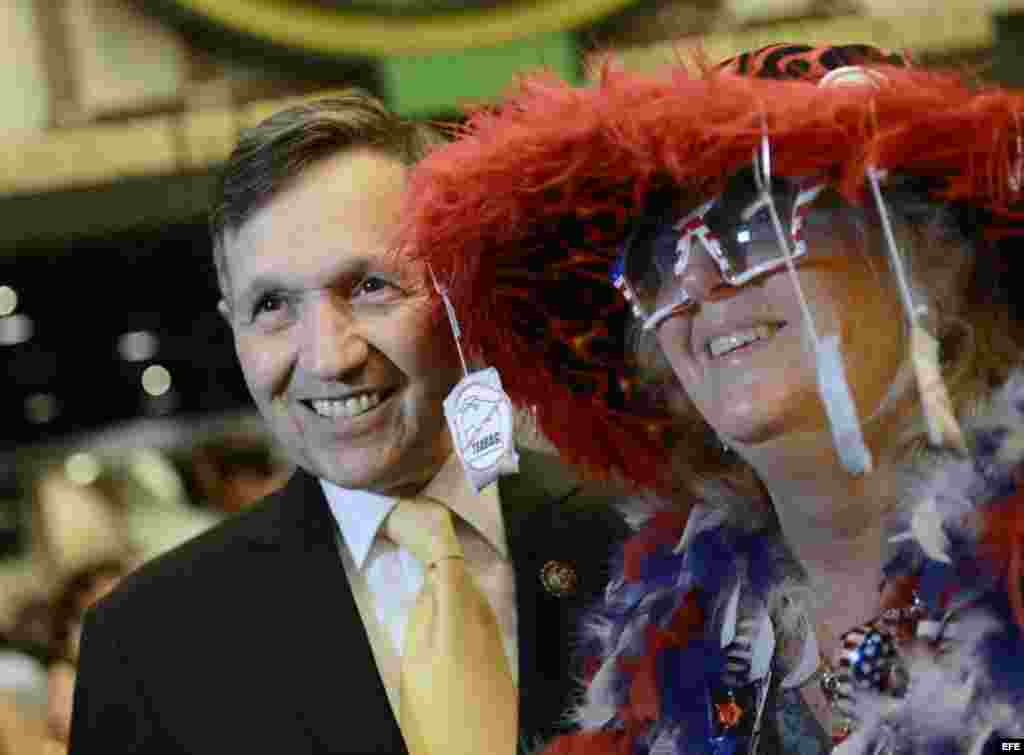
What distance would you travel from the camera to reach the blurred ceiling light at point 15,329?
15.3ft

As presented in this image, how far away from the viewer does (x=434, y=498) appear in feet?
5.64

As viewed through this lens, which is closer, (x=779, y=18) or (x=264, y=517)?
(x=264, y=517)

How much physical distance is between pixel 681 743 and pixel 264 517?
587 mm

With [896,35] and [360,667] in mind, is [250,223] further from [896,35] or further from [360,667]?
[896,35]

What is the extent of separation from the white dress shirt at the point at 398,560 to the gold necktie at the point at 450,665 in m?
0.03

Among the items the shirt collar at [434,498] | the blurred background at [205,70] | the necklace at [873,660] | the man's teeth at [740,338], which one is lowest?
the necklace at [873,660]

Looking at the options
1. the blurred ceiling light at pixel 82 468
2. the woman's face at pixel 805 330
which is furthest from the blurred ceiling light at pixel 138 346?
the woman's face at pixel 805 330

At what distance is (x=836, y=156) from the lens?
123 centimetres

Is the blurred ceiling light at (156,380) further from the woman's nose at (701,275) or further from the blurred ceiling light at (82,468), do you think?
the woman's nose at (701,275)

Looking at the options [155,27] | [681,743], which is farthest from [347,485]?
[155,27]

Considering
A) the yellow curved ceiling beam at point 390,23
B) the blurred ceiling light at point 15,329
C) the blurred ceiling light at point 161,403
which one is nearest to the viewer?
the yellow curved ceiling beam at point 390,23

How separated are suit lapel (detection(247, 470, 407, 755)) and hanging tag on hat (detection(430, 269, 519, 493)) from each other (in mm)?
291

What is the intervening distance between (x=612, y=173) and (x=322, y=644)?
63cm

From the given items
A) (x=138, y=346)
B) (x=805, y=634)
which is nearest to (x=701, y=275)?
(x=805, y=634)
